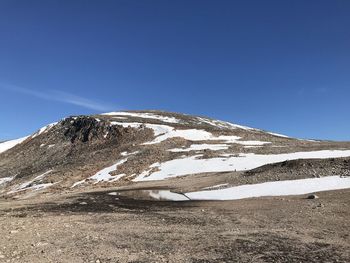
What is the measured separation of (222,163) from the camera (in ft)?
183

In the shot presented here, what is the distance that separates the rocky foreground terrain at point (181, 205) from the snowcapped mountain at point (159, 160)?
0.62ft

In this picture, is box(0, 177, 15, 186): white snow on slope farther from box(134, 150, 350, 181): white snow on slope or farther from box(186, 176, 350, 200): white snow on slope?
box(186, 176, 350, 200): white snow on slope

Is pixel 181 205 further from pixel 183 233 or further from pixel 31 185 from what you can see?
pixel 31 185


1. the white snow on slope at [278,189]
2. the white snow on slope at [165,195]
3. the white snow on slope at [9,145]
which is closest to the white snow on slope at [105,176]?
the white snow on slope at [165,195]

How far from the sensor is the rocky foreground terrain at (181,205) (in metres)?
15.0

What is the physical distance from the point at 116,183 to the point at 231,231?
34.7m

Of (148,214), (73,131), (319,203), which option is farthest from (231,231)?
(73,131)

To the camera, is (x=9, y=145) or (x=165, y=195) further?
(x=9, y=145)

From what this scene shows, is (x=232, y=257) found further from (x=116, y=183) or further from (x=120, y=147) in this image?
(x=120, y=147)

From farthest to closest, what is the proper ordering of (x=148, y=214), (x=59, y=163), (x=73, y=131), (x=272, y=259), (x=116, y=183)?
(x=73, y=131) → (x=59, y=163) → (x=116, y=183) → (x=148, y=214) → (x=272, y=259)

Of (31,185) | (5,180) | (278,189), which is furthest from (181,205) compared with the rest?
(5,180)

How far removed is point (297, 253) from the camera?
48.0 feet

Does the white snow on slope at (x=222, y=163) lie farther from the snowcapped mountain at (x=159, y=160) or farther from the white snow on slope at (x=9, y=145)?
the white snow on slope at (x=9, y=145)

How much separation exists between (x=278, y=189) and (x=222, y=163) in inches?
842
